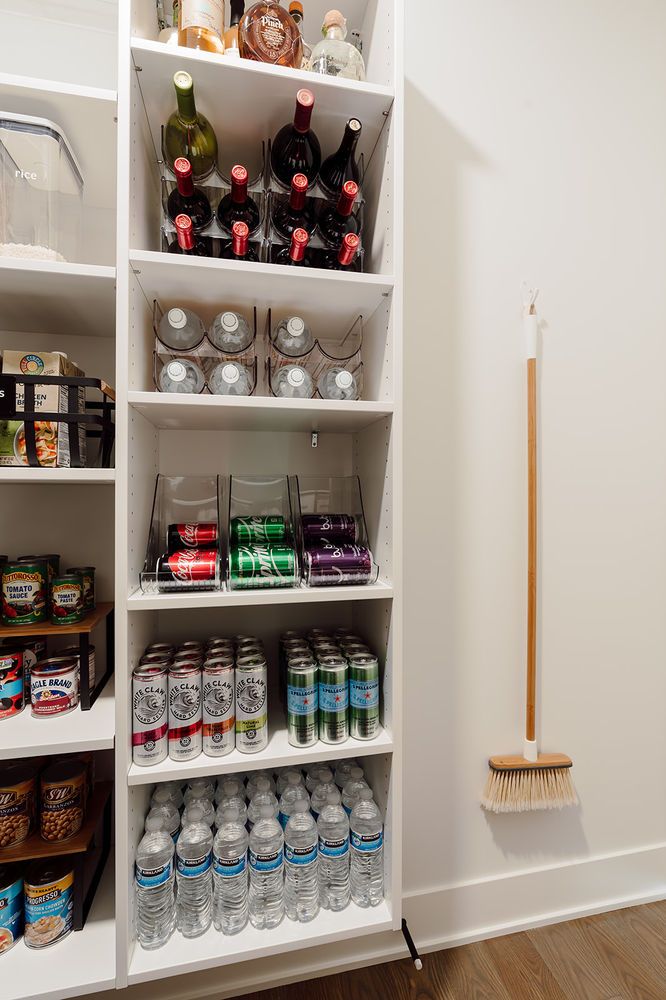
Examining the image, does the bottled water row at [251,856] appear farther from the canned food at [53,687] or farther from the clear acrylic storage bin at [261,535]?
the clear acrylic storage bin at [261,535]

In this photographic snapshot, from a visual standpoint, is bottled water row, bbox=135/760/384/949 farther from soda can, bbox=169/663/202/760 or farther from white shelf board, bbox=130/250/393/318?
white shelf board, bbox=130/250/393/318

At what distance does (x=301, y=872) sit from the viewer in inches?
35.8

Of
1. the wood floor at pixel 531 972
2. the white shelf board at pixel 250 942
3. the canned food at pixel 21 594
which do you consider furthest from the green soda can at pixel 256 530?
the wood floor at pixel 531 972

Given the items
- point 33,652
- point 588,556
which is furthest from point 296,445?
point 588,556

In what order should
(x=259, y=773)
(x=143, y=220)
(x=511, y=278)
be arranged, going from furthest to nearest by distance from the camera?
1. (x=511, y=278)
2. (x=259, y=773)
3. (x=143, y=220)

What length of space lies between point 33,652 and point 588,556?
4.65 feet

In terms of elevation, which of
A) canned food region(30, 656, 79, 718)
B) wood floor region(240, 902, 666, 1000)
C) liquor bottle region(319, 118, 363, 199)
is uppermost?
liquor bottle region(319, 118, 363, 199)

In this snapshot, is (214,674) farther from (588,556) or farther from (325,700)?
(588,556)

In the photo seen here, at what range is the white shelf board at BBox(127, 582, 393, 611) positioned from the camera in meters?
0.80

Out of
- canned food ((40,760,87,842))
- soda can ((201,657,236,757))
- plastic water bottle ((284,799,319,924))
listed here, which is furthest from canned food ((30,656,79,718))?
plastic water bottle ((284,799,319,924))

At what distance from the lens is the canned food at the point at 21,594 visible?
903 millimetres

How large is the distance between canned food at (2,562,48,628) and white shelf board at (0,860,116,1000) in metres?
0.57

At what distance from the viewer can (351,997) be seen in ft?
3.67

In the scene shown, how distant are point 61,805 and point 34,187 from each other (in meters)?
1.16
